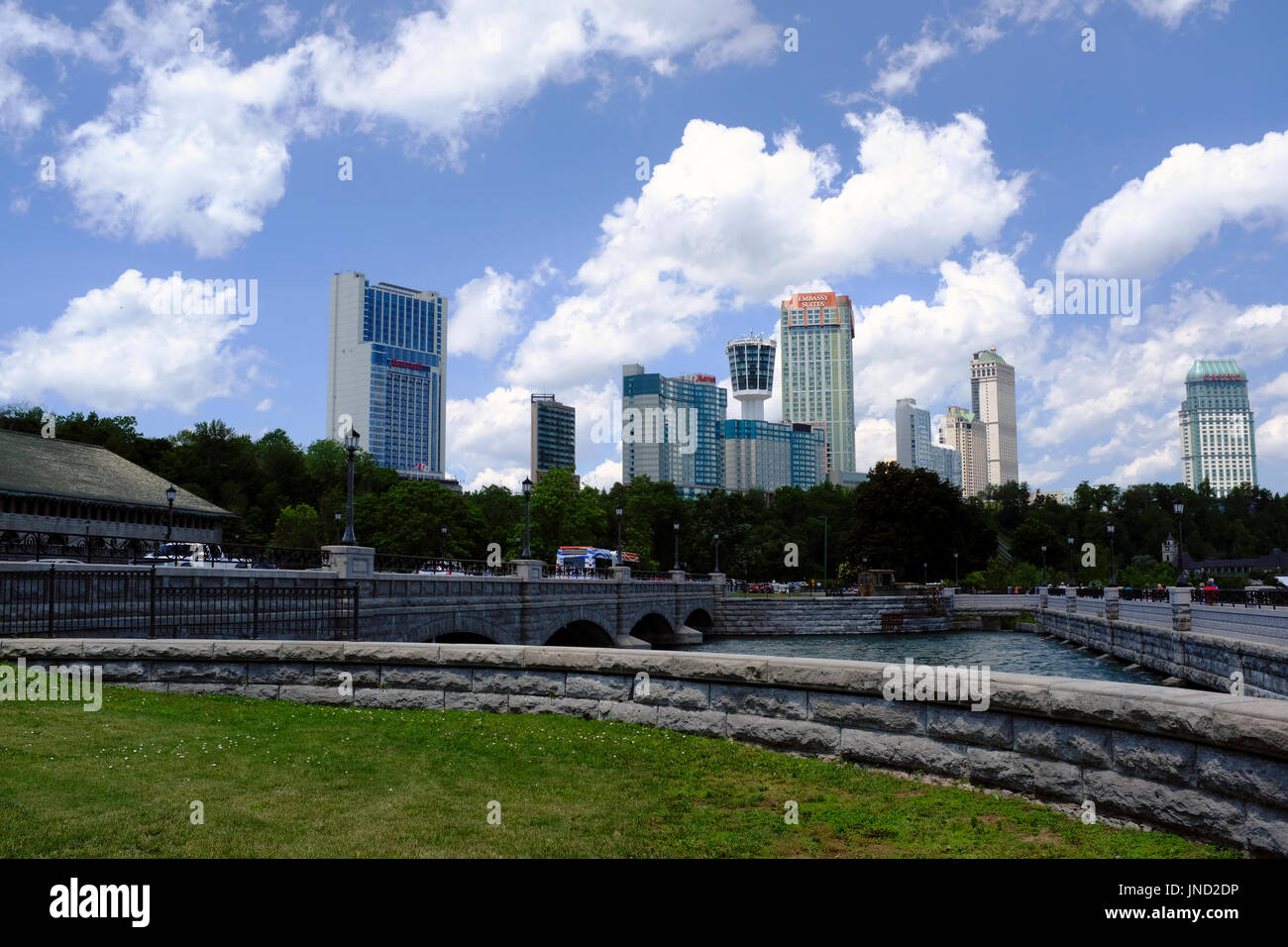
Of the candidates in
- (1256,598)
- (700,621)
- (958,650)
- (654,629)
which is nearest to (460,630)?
(1256,598)

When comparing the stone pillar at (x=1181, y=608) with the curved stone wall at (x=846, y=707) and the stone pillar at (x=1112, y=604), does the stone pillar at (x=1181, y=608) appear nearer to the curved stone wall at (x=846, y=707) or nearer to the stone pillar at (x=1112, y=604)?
the stone pillar at (x=1112, y=604)

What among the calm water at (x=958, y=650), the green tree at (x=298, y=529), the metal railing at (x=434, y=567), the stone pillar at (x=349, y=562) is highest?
the green tree at (x=298, y=529)

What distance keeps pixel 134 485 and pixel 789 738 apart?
65.3 m

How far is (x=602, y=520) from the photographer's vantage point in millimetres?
93875

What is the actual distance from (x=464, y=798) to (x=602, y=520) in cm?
8690

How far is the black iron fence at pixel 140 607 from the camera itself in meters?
14.9

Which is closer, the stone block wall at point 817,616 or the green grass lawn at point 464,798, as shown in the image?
the green grass lawn at point 464,798

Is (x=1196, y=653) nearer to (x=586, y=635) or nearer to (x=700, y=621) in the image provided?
(x=586, y=635)

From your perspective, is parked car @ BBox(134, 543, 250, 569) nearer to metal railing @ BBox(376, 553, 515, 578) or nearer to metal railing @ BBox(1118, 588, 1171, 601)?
Answer: metal railing @ BBox(376, 553, 515, 578)

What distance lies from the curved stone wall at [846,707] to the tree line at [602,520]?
2403 inches

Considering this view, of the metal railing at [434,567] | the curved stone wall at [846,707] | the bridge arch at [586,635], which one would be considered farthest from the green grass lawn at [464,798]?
the bridge arch at [586,635]

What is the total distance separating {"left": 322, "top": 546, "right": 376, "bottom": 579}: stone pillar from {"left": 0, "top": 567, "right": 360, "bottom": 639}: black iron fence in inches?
98.0

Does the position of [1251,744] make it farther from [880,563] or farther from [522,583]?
[880,563]
